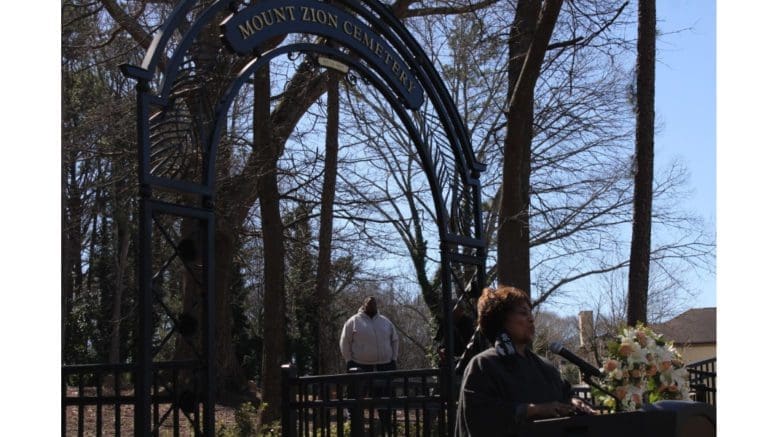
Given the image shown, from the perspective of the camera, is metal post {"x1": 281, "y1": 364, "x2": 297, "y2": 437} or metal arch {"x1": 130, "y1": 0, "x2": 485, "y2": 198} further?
metal post {"x1": 281, "y1": 364, "x2": 297, "y2": 437}

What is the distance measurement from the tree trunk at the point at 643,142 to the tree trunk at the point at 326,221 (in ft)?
26.4

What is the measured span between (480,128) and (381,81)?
739 inches

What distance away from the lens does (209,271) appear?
24.4 ft

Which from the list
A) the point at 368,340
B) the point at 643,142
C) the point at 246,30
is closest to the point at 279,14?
the point at 246,30

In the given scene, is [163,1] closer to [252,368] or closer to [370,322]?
[370,322]

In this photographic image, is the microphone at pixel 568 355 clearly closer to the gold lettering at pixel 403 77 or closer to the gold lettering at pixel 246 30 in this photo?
the gold lettering at pixel 246 30

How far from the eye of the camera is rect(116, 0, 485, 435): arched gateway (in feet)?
22.8

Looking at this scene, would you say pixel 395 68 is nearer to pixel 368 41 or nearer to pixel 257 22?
pixel 368 41

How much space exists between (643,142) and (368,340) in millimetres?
4468

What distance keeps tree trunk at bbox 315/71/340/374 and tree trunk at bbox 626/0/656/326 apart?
805 centimetres

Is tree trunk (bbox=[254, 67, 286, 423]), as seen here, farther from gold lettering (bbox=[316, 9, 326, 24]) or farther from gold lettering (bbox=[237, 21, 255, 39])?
gold lettering (bbox=[237, 21, 255, 39])

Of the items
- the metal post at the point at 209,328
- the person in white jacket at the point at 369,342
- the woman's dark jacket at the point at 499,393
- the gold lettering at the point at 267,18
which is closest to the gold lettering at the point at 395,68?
the gold lettering at the point at 267,18

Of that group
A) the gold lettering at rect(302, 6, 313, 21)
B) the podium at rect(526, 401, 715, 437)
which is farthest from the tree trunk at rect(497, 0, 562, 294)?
the podium at rect(526, 401, 715, 437)

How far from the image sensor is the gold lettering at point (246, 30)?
7.99m
